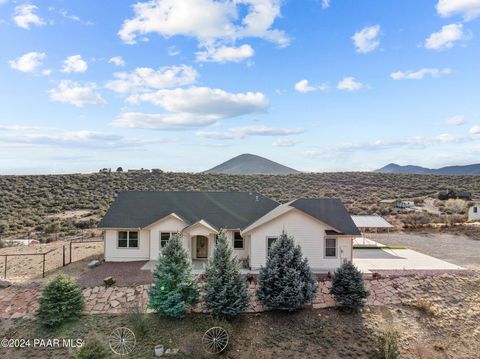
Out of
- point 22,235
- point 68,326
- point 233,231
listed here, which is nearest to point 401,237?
point 233,231

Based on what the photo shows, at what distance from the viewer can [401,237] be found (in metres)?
30.2

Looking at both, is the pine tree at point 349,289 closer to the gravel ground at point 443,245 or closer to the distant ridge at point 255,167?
the gravel ground at point 443,245

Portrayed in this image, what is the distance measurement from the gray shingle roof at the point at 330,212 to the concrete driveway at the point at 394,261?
87.9 inches

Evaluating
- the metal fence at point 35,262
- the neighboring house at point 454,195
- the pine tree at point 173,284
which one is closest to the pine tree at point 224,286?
the pine tree at point 173,284

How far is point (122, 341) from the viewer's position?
13.8 meters

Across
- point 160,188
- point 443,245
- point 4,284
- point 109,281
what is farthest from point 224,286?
point 160,188

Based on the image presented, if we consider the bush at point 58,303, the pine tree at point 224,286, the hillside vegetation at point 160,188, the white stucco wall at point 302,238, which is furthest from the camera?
the hillside vegetation at point 160,188

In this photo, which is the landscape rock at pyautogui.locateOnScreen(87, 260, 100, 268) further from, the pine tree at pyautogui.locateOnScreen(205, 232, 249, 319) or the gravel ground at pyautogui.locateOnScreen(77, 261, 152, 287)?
the pine tree at pyautogui.locateOnScreen(205, 232, 249, 319)

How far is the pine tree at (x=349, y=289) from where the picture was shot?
15.6 m

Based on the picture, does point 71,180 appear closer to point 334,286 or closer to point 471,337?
point 334,286

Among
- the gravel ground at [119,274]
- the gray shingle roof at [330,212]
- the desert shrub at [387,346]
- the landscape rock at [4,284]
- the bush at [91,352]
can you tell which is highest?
the gray shingle roof at [330,212]

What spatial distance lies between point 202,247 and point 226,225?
1.96 metres

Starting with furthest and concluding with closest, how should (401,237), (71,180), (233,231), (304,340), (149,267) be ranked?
(71,180), (401,237), (233,231), (149,267), (304,340)

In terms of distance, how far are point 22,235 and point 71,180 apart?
89.2ft
